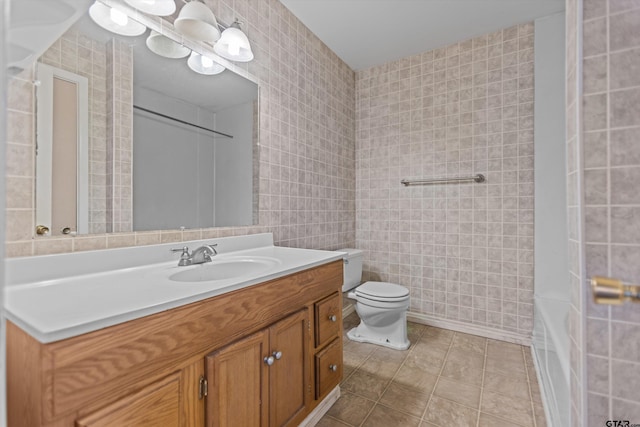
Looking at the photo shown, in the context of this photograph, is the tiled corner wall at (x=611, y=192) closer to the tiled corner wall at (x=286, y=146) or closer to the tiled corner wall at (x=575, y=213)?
the tiled corner wall at (x=575, y=213)

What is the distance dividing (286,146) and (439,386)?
1.81 metres

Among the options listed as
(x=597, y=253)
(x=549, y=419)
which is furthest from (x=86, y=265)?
(x=549, y=419)

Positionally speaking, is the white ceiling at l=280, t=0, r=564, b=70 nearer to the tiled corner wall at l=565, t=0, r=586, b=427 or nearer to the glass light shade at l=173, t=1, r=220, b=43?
the glass light shade at l=173, t=1, r=220, b=43

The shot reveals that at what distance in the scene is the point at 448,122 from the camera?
245 centimetres

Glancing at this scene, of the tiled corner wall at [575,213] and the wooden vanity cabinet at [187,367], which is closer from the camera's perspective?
the wooden vanity cabinet at [187,367]

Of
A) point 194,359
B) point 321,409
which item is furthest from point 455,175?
point 194,359

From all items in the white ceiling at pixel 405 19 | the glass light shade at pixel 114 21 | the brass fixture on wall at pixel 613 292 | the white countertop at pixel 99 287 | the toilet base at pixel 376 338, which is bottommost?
the toilet base at pixel 376 338

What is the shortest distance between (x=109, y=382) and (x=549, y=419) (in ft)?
6.12

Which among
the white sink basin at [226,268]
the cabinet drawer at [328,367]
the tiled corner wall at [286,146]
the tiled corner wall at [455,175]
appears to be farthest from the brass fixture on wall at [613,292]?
the tiled corner wall at [455,175]

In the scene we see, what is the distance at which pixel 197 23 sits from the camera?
1338 mm

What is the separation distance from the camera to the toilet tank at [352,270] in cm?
231

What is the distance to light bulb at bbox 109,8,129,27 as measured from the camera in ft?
3.67

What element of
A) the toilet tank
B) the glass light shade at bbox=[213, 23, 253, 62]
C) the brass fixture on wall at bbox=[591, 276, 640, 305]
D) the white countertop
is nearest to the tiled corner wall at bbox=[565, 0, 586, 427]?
the brass fixture on wall at bbox=[591, 276, 640, 305]

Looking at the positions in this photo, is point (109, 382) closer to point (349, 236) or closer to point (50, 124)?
point (50, 124)
